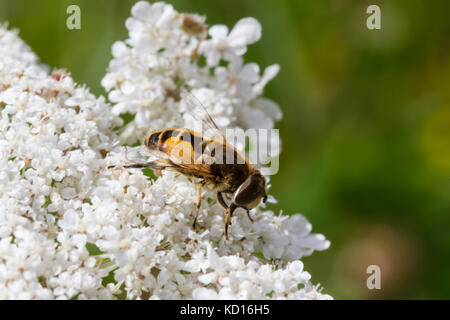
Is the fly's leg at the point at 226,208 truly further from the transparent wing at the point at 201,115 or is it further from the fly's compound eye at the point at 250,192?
the transparent wing at the point at 201,115

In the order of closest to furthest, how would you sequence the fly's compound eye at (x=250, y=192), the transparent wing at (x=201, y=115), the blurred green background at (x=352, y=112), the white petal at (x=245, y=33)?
the fly's compound eye at (x=250, y=192) < the transparent wing at (x=201, y=115) < the white petal at (x=245, y=33) < the blurred green background at (x=352, y=112)

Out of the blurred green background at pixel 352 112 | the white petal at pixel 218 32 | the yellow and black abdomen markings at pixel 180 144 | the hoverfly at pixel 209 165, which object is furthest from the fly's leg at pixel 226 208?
the blurred green background at pixel 352 112

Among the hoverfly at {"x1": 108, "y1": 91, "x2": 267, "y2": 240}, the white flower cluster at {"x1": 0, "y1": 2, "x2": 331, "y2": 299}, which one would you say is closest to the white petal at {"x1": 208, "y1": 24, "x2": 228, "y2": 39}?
the white flower cluster at {"x1": 0, "y1": 2, "x2": 331, "y2": 299}

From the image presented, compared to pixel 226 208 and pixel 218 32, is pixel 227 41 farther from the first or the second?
pixel 226 208

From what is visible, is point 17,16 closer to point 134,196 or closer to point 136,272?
point 134,196

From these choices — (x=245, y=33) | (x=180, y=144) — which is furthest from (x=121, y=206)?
(x=245, y=33)

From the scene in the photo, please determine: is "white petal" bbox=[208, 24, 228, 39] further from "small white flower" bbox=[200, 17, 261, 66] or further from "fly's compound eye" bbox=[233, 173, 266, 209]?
"fly's compound eye" bbox=[233, 173, 266, 209]
